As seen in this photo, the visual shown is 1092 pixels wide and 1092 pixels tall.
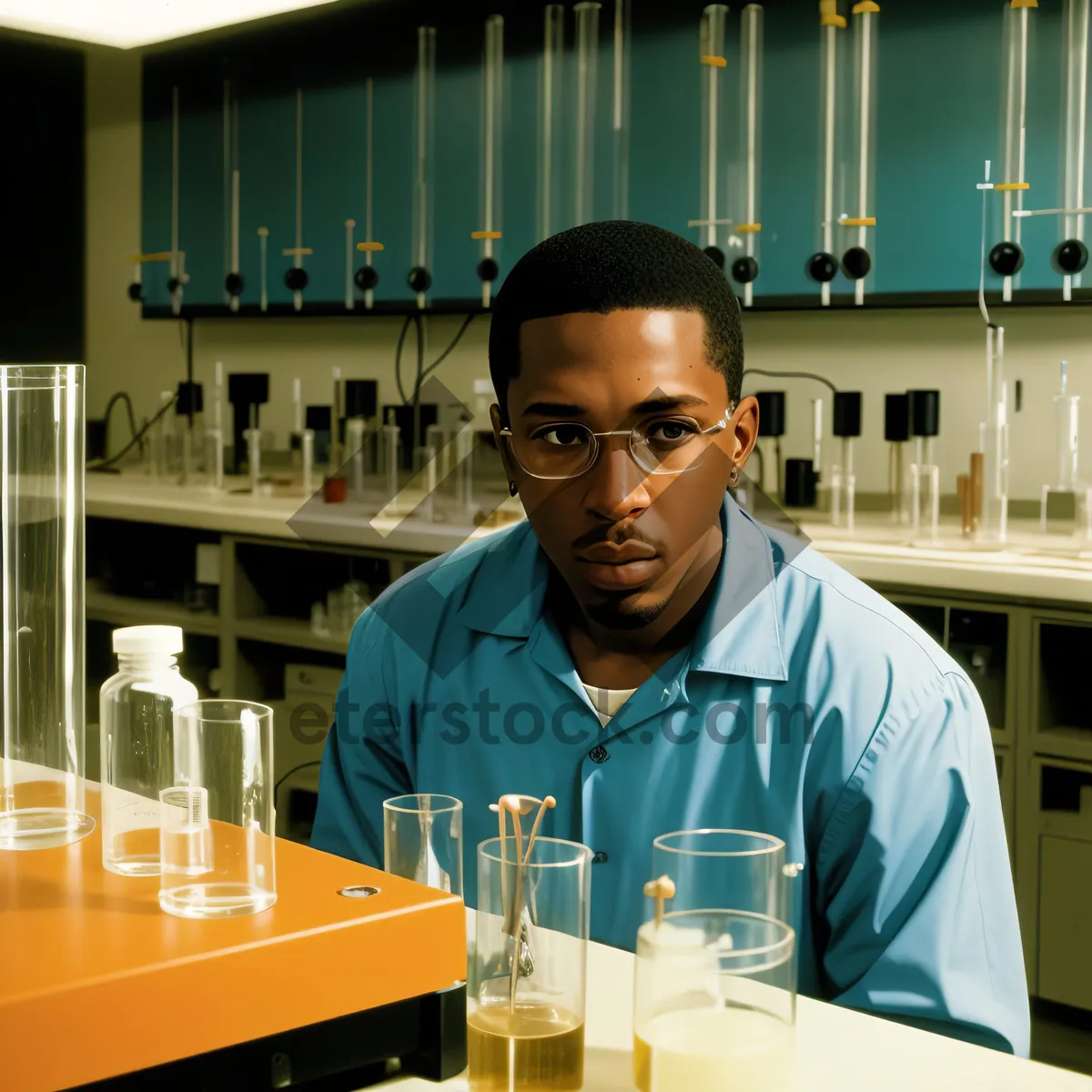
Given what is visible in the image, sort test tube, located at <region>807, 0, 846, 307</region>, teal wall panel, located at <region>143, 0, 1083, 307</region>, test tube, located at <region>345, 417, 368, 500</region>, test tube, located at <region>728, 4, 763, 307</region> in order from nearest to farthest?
teal wall panel, located at <region>143, 0, 1083, 307</region>, test tube, located at <region>807, 0, 846, 307</region>, test tube, located at <region>728, 4, 763, 307</region>, test tube, located at <region>345, 417, 368, 500</region>

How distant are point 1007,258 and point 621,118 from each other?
108 cm

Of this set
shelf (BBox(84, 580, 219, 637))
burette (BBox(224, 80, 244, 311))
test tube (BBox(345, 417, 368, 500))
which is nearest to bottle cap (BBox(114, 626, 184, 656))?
shelf (BBox(84, 580, 219, 637))

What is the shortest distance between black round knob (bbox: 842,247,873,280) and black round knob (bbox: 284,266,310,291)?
172 centimetres

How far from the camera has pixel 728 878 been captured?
719mm

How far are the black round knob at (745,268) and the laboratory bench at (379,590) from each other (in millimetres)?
595

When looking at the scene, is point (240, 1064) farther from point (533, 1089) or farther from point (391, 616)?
point (391, 616)

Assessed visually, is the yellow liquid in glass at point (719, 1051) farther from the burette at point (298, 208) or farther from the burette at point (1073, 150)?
the burette at point (298, 208)

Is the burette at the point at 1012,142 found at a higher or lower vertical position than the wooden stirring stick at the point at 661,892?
higher

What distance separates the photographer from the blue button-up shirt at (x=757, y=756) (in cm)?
110

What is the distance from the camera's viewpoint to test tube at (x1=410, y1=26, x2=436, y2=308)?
3.94 m

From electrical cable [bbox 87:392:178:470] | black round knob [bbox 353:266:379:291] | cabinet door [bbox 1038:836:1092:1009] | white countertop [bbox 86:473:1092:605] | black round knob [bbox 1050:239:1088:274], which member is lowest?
cabinet door [bbox 1038:836:1092:1009]

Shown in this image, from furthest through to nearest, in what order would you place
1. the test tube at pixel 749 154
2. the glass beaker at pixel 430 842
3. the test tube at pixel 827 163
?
the test tube at pixel 749 154, the test tube at pixel 827 163, the glass beaker at pixel 430 842

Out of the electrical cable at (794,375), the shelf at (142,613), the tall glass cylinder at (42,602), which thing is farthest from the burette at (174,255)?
the tall glass cylinder at (42,602)

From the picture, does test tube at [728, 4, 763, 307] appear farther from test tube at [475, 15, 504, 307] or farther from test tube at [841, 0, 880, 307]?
test tube at [475, 15, 504, 307]
